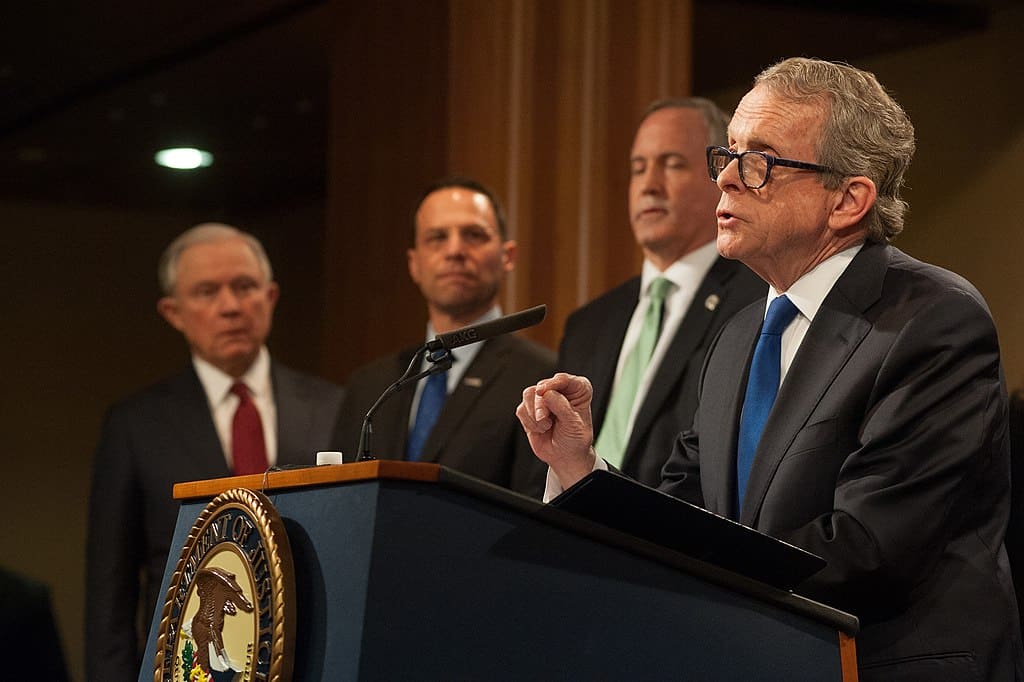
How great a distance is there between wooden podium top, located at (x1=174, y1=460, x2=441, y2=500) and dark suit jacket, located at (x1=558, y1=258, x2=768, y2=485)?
1.33m

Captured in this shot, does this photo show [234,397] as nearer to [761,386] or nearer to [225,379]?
[225,379]

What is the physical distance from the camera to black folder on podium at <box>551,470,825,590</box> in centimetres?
167

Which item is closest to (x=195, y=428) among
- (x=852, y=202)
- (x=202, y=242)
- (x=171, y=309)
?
(x=171, y=309)

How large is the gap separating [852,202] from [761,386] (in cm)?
31

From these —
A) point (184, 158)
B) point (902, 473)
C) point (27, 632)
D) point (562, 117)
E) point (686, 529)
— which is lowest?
point (27, 632)

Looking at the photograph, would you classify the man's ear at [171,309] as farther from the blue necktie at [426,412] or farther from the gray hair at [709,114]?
the gray hair at [709,114]

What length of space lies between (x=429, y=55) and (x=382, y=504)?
4.02 metres

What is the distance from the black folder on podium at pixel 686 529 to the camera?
167 centimetres

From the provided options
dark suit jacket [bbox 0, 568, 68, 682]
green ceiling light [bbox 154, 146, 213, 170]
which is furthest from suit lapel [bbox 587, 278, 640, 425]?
green ceiling light [bbox 154, 146, 213, 170]

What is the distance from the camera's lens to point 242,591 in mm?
1700

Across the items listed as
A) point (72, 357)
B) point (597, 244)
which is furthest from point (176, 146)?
point (597, 244)

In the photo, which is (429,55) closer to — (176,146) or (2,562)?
(176,146)

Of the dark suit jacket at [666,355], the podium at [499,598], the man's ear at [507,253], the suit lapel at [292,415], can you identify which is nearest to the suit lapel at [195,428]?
the suit lapel at [292,415]

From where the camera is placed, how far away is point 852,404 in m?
2.06
